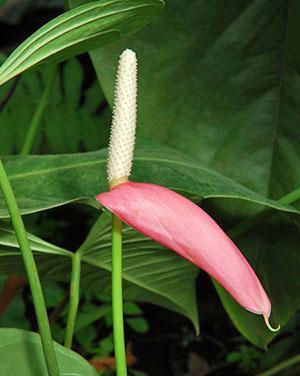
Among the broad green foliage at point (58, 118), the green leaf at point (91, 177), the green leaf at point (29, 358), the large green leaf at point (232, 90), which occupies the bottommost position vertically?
the green leaf at point (29, 358)

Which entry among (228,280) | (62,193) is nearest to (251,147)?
(62,193)

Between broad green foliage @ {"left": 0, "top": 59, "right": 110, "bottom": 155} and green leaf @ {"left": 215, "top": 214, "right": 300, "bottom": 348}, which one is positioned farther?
broad green foliage @ {"left": 0, "top": 59, "right": 110, "bottom": 155}

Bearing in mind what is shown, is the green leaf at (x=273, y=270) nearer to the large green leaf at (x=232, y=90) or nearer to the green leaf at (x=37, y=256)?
the large green leaf at (x=232, y=90)

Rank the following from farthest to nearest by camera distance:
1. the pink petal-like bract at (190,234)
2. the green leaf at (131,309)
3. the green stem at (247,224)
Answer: the green leaf at (131,309) → the green stem at (247,224) → the pink petal-like bract at (190,234)

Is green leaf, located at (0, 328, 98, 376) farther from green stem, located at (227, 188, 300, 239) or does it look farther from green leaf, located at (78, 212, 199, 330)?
green stem, located at (227, 188, 300, 239)

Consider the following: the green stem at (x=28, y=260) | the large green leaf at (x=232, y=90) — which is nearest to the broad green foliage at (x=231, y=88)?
the large green leaf at (x=232, y=90)

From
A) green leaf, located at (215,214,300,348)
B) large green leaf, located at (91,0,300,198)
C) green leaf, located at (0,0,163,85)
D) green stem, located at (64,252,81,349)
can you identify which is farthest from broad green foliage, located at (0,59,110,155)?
green leaf, located at (0,0,163,85)
